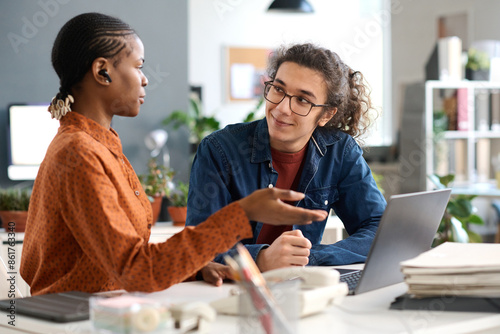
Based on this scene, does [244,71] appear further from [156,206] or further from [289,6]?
[156,206]

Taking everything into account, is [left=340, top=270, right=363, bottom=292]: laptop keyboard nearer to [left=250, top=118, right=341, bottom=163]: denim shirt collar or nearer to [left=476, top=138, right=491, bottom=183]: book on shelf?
[left=250, top=118, right=341, bottom=163]: denim shirt collar

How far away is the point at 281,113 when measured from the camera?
2.05 metres

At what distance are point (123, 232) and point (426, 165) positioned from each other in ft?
15.5

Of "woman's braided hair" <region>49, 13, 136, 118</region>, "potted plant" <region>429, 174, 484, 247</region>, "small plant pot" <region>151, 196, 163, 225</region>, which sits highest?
"woman's braided hair" <region>49, 13, 136, 118</region>

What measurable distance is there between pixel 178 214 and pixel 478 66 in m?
3.49

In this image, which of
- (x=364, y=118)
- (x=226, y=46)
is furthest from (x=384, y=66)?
(x=364, y=118)

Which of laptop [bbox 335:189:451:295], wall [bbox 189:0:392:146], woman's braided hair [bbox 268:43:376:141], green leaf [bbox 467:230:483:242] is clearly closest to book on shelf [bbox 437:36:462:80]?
green leaf [bbox 467:230:483:242]

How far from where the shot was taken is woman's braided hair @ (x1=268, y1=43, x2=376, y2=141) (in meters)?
2.13

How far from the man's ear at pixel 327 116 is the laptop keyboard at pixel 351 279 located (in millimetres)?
665

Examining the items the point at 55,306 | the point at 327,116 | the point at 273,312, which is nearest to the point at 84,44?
the point at 55,306

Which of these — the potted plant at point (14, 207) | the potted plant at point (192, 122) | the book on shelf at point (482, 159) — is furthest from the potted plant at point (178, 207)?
the book on shelf at point (482, 159)

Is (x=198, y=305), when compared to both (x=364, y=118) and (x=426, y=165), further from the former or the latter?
(x=426, y=165)

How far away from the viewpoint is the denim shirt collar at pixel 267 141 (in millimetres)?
2074

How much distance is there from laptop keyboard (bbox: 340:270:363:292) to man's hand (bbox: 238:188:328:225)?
12.0 inches
